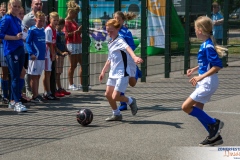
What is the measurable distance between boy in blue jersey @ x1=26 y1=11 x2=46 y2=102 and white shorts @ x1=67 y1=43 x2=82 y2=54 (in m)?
1.67

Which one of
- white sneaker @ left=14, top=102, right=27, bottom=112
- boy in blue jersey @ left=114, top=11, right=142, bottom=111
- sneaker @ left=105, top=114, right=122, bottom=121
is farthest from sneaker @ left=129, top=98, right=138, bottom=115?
white sneaker @ left=14, top=102, right=27, bottom=112

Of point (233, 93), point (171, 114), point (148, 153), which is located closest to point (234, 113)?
point (171, 114)

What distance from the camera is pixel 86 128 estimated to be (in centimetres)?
922

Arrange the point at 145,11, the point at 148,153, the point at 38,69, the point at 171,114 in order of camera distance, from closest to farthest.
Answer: the point at 148,153 → the point at 171,114 → the point at 38,69 → the point at 145,11

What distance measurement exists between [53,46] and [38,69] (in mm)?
721

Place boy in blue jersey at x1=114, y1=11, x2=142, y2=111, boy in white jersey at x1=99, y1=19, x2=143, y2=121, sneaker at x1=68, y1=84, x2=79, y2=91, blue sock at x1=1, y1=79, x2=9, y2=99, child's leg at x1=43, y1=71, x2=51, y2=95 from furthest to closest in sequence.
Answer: sneaker at x1=68, y1=84, x2=79, y2=91 < child's leg at x1=43, y1=71, x2=51, y2=95 < blue sock at x1=1, y1=79, x2=9, y2=99 < boy in blue jersey at x1=114, y1=11, x2=142, y2=111 < boy in white jersey at x1=99, y1=19, x2=143, y2=121

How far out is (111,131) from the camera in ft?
29.3

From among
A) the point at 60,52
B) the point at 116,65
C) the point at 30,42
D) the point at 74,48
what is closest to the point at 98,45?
the point at 74,48

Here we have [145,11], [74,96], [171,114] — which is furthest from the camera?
[145,11]

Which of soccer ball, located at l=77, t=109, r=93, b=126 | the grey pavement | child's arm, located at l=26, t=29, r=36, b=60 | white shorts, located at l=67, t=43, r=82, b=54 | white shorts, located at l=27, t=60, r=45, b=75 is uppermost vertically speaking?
child's arm, located at l=26, t=29, r=36, b=60

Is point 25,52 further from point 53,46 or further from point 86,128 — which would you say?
point 86,128

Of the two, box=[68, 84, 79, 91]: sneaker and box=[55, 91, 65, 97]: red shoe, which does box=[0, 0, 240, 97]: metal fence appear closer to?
box=[68, 84, 79, 91]: sneaker

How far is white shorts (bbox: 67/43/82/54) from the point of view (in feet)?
42.8

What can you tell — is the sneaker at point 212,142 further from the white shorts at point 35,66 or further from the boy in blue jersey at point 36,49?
the white shorts at point 35,66
